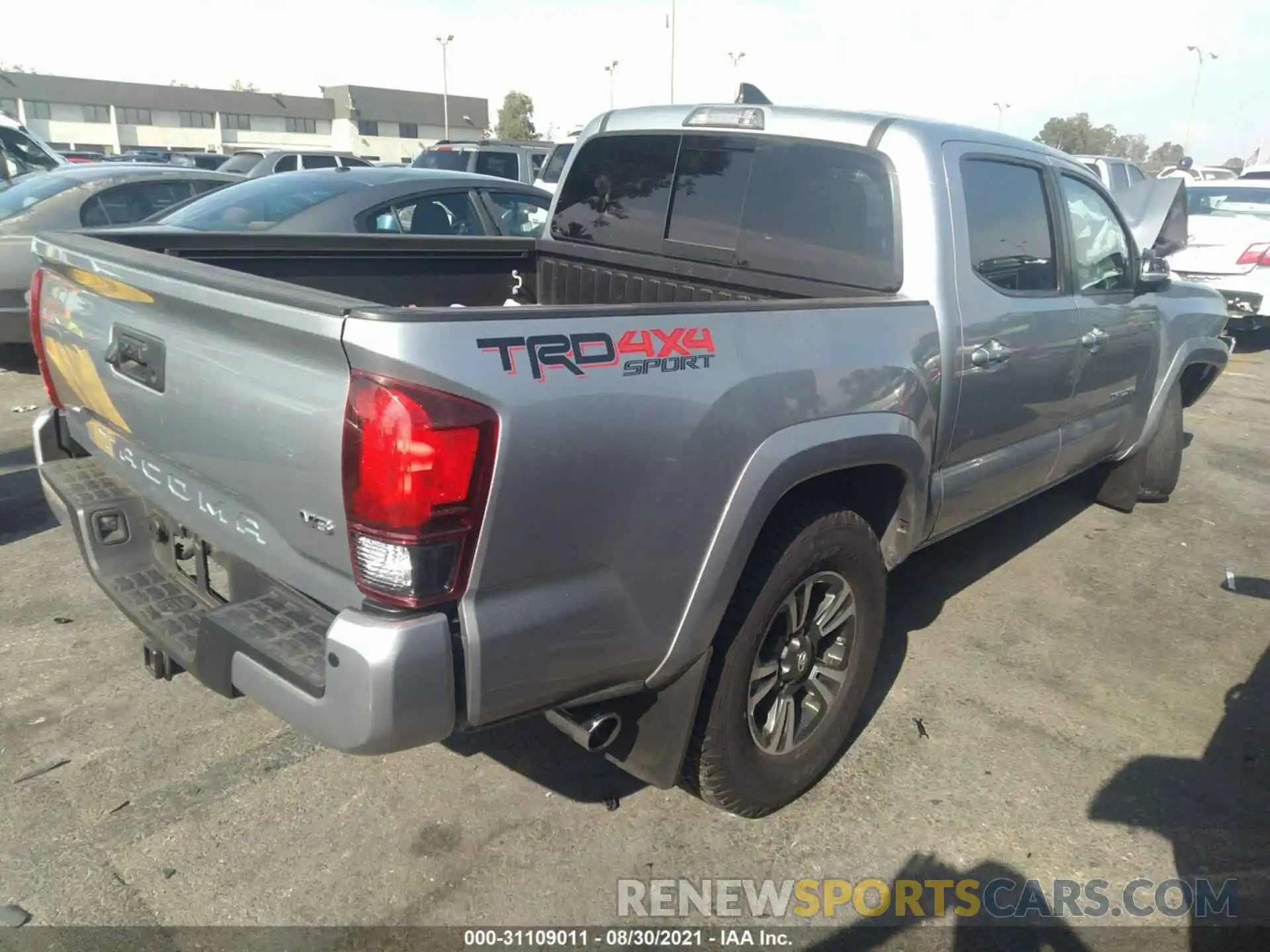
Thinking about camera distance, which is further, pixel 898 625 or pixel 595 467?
pixel 898 625

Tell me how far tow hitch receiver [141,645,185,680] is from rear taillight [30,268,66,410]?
3.26 feet

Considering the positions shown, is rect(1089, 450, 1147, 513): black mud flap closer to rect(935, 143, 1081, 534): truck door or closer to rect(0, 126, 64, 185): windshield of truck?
rect(935, 143, 1081, 534): truck door

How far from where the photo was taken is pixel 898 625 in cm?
425

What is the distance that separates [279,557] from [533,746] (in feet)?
4.37

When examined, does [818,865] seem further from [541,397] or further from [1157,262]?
[1157,262]

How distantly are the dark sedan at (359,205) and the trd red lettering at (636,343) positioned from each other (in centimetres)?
435

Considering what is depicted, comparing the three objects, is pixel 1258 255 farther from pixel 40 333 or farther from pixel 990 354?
pixel 40 333

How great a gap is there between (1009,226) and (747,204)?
1.00 meters

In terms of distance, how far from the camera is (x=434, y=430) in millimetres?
1848

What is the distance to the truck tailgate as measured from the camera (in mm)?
1992

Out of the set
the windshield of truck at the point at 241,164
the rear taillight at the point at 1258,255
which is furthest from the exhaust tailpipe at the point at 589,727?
the windshield of truck at the point at 241,164

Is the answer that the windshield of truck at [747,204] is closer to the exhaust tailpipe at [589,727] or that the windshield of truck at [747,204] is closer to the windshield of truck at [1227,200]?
the exhaust tailpipe at [589,727]

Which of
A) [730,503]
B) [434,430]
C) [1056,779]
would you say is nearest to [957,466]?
[1056,779]

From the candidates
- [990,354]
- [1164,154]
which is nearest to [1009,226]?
[990,354]
